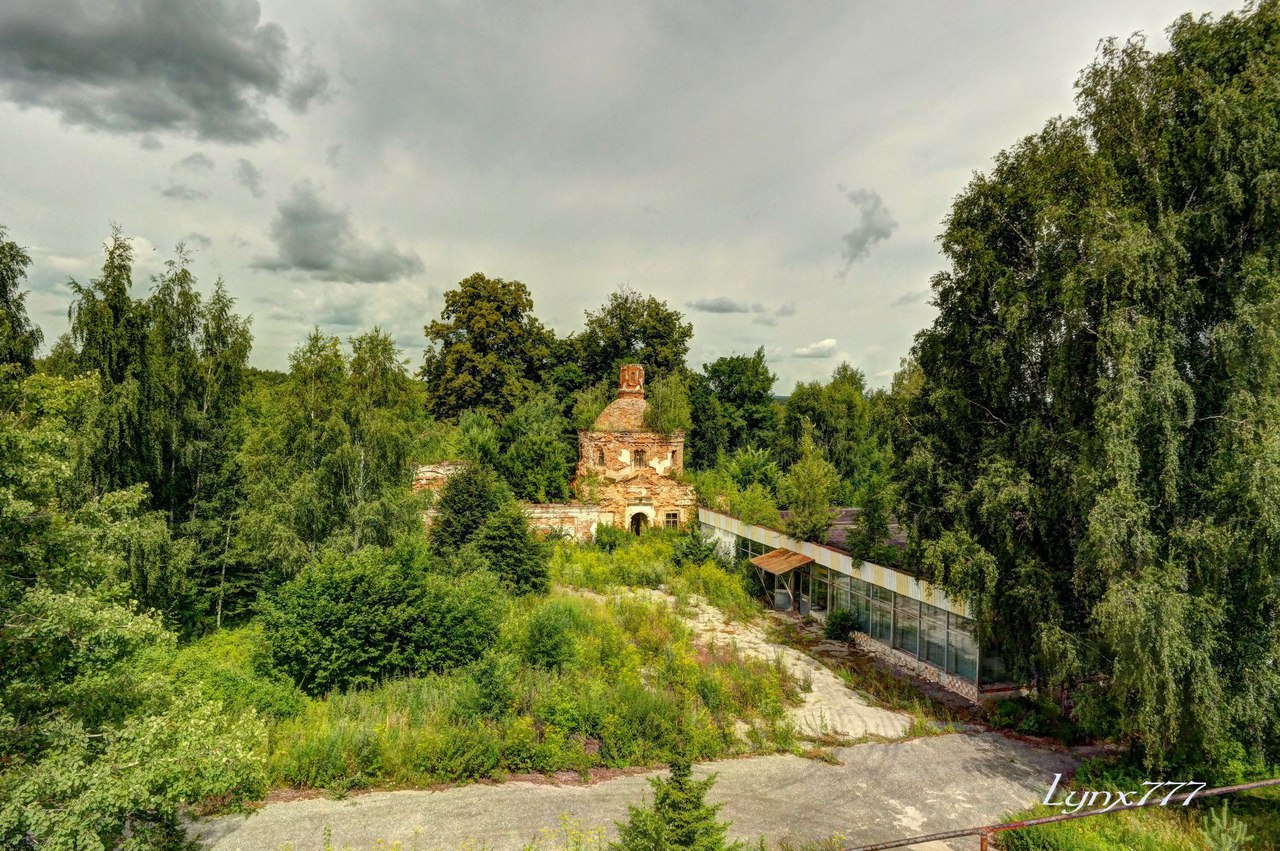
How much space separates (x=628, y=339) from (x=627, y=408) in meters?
8.22

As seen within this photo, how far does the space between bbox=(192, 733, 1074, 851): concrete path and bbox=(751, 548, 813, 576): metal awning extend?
7610mm

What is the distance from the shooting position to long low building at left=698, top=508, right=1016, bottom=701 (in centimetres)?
1295

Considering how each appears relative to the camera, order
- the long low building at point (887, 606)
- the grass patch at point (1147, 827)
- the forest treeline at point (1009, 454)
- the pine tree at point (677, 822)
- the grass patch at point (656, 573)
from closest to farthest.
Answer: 1. the pine tree at point (677, 822)
2. the forest treeline at point (1009, 454)
3. the grass patch at point (1147, 827)
4. the long low building at point (887, 606)
5. the grass patch at point (656, 573)

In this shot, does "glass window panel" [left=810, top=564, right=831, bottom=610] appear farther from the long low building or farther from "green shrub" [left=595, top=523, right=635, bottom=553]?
"green shrub" [left=595, top=523, right=635, bottom=553]

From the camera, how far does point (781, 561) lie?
18719mm

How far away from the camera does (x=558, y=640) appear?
41.8 ft

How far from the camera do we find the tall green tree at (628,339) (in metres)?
34.0

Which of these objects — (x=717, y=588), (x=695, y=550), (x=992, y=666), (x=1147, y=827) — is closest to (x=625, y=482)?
(x=695, y=550)

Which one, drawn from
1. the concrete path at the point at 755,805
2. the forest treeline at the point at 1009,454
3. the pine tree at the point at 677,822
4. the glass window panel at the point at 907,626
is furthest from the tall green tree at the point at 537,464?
the pine tree at the point at 677,822

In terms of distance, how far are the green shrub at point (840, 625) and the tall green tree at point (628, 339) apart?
18815 millimetres

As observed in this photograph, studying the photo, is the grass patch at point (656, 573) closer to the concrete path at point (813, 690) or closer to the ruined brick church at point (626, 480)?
the concrete path at point (813, 690)

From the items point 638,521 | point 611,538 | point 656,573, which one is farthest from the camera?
point 638,521

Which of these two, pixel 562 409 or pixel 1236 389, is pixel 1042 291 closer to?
pixel 1236 389

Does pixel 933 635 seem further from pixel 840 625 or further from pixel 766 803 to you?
pixel 766 803
